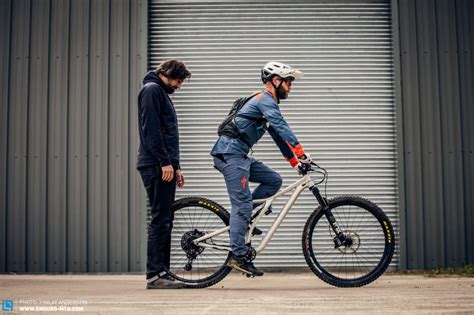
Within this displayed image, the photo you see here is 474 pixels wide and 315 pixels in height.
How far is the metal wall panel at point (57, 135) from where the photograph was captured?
25.9ft

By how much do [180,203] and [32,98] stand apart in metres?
2.93

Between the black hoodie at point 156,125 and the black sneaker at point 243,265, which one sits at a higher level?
the black hoodie at point 156,125

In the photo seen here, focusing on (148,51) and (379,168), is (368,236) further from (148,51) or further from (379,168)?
(148,51)

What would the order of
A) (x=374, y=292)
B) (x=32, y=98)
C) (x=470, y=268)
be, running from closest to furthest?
(x=374, y=292) < (x=470, y=268) < (x=32, y=98)

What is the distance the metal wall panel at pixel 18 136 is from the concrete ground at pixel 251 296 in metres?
0.76

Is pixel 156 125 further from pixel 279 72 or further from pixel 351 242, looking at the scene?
pixel 351 242

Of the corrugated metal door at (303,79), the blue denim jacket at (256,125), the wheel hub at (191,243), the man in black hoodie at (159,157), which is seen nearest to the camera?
the blue denim jacket at (256,125)

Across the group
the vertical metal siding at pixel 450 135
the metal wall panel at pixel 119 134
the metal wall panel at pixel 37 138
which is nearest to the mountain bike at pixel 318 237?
the metal wall panel at pixel 119 134

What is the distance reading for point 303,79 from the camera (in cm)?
823

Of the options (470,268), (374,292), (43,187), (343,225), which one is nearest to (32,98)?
(43,187)

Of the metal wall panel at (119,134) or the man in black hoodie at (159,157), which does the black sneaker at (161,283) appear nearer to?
the man in black hoodie at (159,157)

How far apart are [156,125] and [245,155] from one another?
900 mm

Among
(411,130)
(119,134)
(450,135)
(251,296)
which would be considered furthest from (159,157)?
(450,135)

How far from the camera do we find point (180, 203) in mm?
6324
